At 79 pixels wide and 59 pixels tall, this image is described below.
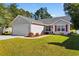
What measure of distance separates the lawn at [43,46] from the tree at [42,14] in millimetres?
575

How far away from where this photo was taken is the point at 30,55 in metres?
8.55

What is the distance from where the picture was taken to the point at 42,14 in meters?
8.91

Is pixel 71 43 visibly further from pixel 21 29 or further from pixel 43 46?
pixel 21 29

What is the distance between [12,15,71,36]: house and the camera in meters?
8.89

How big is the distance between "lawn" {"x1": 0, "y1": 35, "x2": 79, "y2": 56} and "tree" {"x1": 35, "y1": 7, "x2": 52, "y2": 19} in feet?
1.89

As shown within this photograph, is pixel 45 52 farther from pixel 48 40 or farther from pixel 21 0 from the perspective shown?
pixel 21 0

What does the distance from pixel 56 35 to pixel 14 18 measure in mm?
1253

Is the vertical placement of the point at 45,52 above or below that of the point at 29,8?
below

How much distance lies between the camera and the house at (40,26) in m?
8.89

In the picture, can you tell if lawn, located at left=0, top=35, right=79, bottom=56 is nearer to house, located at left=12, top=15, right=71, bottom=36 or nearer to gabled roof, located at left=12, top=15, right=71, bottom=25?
house, located at left=12, top=15, right=71, bottom=36

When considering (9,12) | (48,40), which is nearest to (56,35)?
(48,40)

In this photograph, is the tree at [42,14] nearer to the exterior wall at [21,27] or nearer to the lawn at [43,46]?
the exterior wall at [21,27]

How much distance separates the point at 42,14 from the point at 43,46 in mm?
899

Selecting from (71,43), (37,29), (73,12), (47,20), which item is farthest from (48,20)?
(71,43)
